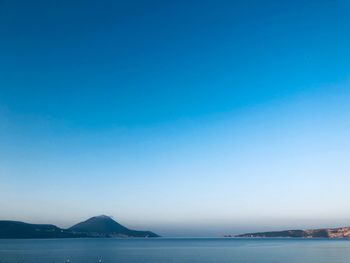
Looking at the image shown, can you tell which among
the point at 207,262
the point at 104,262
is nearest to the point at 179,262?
the point at 207,262

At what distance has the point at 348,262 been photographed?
114m

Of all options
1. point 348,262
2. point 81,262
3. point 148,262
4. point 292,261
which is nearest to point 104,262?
point 81,262

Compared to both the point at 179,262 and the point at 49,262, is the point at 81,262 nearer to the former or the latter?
the point at 49,262

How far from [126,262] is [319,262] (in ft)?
196

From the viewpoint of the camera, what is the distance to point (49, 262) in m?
118

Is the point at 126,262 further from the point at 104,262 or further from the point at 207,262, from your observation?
the point at 207,262

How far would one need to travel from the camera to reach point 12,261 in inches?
4574

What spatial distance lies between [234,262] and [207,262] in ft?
27.9

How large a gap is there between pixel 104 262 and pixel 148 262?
51.9 ft

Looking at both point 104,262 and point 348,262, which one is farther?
point 104,262

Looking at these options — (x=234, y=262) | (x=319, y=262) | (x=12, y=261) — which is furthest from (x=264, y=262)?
(x=12, y=261)

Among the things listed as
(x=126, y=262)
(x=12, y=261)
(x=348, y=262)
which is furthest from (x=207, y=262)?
(x=12, y=261)

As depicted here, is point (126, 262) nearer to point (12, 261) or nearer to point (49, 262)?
point (49, 262)

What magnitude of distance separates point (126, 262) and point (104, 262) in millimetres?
8576
